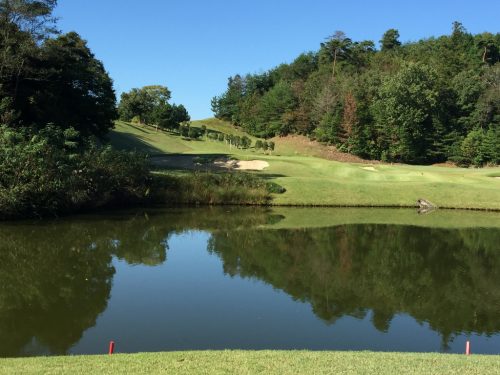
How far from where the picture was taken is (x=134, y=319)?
11.1 m

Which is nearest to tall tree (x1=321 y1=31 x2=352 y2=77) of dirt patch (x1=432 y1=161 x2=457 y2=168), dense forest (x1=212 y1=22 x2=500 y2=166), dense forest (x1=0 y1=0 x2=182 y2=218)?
dense forest (x1=212 y1=22 x2=500 y2=166)

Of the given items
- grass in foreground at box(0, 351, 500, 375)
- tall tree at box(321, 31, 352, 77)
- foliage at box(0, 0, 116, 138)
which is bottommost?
grass in foreground at box(0, 351, 500, 375)

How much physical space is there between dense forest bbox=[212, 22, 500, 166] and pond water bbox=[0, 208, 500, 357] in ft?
144

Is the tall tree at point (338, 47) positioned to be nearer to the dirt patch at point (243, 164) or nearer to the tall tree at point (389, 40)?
the tall tree at point (389, 40)

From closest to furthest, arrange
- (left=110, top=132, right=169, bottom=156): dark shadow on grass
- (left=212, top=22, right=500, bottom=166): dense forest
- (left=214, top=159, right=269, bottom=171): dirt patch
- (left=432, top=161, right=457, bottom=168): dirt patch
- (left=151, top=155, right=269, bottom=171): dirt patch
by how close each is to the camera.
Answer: (left=151, top=155, right=269, bottom=171): dirt patch < (left=214, top=159, right=269, bottom=171): dirt patch < (left=110, top=132, right=169, bottom=156): dark shadow on grass < (left=432, top=161, right=457, bottom=168): dirt patch < (left=212, top=22, right=500, bottom=166): dense forest

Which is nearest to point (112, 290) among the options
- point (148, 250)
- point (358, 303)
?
point (148, 250)

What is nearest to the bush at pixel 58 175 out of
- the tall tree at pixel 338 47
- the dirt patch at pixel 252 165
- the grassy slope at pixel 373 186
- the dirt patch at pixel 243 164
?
the grassy slope at pixel 373 186

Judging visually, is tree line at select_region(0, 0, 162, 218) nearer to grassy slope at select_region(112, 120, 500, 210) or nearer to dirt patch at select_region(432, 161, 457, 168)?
grassy slope at select_region(112, 120, 500, 210)

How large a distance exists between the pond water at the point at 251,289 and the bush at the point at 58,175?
4.64ft

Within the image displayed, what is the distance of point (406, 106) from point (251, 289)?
59.5 metres

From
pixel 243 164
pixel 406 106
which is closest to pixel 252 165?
pixel 243 164

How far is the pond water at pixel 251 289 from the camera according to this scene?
10.1 metres

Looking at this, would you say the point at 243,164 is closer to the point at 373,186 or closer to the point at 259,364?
the point at 373,186

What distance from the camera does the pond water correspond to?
10086mm
